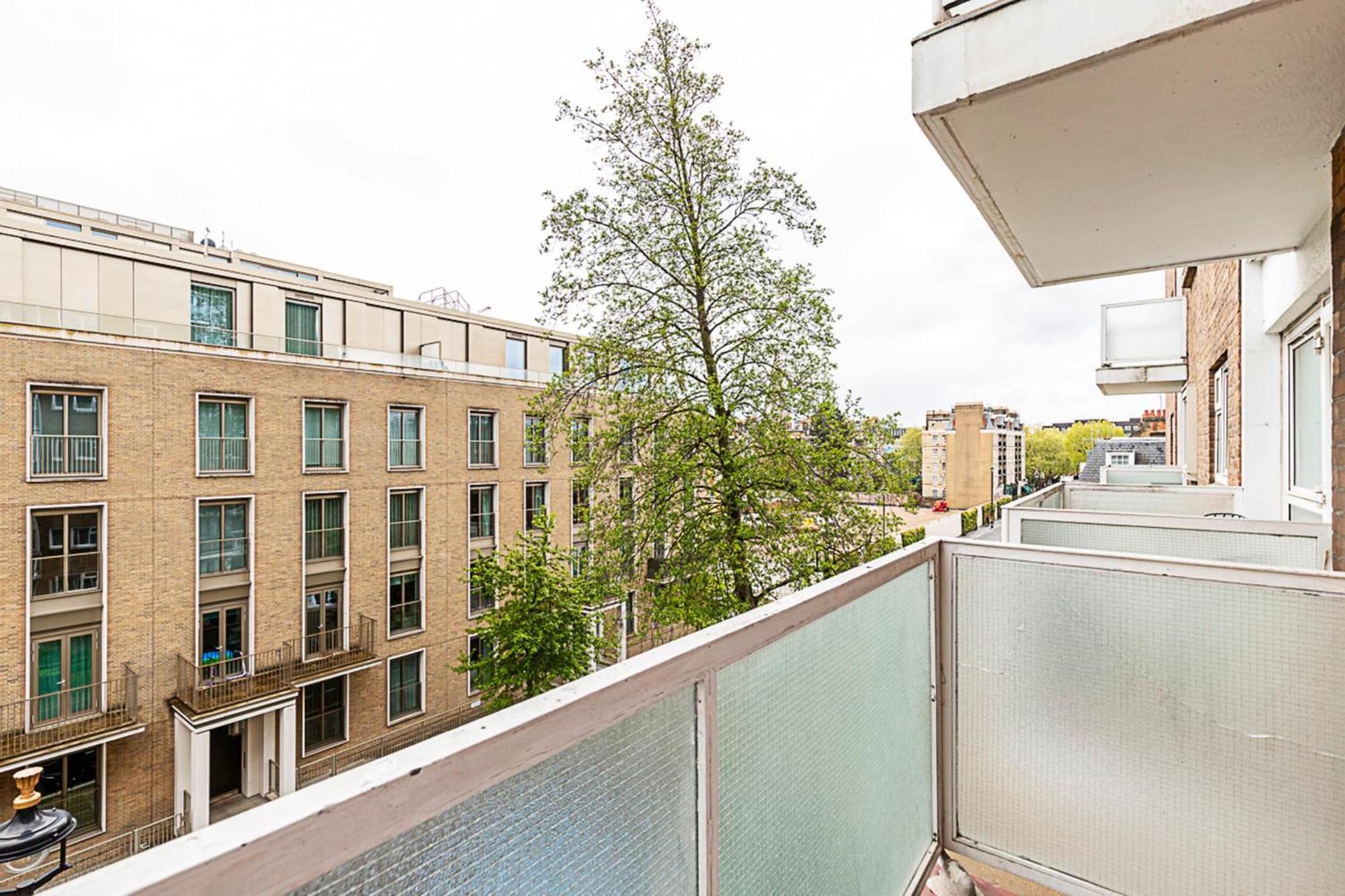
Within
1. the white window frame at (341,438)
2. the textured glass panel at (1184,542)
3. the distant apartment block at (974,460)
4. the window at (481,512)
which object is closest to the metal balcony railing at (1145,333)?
the textured glass panel at (1184,542)

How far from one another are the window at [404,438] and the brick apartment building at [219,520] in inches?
2.5

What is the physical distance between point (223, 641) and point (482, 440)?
6.51m

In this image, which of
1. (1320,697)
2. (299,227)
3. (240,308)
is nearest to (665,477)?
(1320,697)

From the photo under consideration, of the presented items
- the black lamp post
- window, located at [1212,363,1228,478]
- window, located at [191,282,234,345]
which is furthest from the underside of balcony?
window, located at [191,282,234,345]

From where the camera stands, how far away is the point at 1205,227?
2596mm

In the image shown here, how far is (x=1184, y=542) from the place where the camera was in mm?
3186

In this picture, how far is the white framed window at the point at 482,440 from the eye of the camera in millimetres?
15164

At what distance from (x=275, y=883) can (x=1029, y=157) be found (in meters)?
2.39

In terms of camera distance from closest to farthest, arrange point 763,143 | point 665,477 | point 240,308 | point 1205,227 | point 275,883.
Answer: point 275,883 → point 1205,227 → point 665,477 → point 763,143 → point 240,308

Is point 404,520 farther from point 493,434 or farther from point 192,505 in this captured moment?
point 192,505

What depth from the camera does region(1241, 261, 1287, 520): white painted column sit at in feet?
13.9

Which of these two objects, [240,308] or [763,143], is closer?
[763,143]

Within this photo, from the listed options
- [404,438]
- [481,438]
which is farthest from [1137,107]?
[481,438]

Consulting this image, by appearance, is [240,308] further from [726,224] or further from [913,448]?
[913,448]
